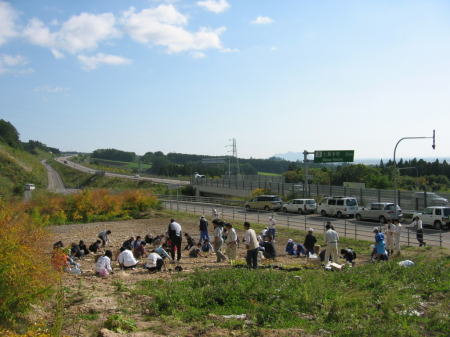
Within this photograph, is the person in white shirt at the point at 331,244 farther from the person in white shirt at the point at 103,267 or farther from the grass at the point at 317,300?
the person in white shirt at the point at 103,267

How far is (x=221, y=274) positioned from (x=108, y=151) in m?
193

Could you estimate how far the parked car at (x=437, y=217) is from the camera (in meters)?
26.4

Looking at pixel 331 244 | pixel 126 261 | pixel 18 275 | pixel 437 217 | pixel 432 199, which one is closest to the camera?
pixel 18 275

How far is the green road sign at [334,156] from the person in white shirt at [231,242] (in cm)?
3136

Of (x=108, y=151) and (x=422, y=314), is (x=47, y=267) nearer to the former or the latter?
(x=422, y=314)

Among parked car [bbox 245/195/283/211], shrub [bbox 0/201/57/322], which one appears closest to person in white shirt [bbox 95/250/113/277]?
shrub [bbox 0/201/57/322]

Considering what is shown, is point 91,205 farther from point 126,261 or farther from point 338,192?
point 338,192

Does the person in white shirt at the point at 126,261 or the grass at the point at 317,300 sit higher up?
the grass at the point at 317,300

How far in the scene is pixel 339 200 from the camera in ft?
113

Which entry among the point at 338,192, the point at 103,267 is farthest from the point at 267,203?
the point at 103,267

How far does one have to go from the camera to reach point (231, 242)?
589 inches

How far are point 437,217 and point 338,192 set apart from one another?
62.8 ft

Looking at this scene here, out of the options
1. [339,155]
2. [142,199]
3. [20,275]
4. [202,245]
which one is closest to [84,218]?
[142,199]

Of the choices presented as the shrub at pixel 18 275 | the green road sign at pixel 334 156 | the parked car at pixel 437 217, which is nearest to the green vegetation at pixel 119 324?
the shrub at pixel 18 275
